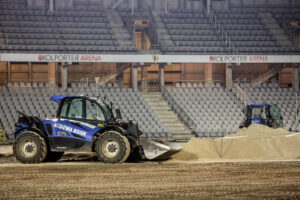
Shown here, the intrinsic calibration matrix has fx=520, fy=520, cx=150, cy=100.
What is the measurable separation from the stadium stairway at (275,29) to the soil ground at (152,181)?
26723mm

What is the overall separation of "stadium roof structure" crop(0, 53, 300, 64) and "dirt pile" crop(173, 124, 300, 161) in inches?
690

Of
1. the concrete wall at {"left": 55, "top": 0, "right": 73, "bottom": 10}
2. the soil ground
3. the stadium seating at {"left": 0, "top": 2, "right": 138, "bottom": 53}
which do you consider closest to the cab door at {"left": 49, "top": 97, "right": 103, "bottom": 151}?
the soil ground

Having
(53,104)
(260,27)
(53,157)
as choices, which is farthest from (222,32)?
(53,157)

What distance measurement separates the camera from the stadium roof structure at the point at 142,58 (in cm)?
3494

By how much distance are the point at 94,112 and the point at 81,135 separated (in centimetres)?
80

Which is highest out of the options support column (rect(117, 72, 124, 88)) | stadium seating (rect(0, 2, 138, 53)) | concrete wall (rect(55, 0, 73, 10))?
concrete wall (rect(55, 0, 73, 10))

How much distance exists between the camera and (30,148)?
51.4 feet

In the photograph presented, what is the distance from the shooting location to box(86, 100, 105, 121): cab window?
615 inches

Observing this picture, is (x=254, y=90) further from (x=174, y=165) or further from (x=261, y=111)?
(x=174, y=165)

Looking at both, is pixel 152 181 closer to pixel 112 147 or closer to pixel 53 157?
pixel 112 147

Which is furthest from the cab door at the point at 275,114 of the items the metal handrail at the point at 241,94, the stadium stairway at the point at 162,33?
the stadium stairway at the point at 162,33

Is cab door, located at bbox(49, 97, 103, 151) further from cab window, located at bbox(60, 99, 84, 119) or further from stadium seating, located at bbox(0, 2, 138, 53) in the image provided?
stadium seating, located at bbox(0, 2, 138, 53)

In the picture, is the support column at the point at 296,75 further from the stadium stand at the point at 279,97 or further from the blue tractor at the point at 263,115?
the blue tractor at the point at 263,115

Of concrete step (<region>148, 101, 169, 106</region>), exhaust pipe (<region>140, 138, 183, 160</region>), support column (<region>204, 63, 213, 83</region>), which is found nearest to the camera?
exhaust pipe (<region>140, 138, 183, 160</region>)
